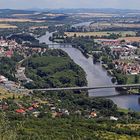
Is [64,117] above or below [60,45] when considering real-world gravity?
above

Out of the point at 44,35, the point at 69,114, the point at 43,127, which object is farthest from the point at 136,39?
the point at 43,127

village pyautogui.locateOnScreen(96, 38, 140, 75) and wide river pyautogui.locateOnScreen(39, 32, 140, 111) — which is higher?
village pyautogui.locateOnScreen(96, 38, 140, 75)

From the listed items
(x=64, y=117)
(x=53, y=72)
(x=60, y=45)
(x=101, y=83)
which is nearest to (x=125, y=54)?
(x=60, y=45)

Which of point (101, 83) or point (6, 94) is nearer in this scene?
point (6, 94)

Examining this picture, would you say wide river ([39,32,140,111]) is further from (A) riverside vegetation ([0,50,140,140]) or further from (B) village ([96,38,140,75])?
(B) village ([96,38,140,75])

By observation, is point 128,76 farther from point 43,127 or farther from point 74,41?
point 74,41

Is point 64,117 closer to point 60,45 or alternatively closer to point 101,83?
point 101,83

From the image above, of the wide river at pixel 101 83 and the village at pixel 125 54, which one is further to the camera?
the village at pixel 125 54

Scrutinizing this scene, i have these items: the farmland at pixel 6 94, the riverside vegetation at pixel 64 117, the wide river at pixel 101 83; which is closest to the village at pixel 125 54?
the wide river at pixel 101 83

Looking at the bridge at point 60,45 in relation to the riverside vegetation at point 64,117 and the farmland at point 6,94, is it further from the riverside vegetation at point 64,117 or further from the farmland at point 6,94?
the farmland at point 6,94

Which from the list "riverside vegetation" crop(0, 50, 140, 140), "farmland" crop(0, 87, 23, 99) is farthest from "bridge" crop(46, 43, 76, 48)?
"farmland" crop(0, 87, 23, 99)

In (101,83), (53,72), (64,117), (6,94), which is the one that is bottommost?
(101,83)
